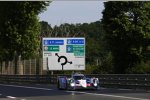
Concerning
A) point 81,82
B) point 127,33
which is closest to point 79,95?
point 81,82

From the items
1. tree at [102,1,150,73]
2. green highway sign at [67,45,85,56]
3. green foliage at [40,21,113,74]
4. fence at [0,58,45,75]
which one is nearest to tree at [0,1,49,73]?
fence at [0,58,45,75]

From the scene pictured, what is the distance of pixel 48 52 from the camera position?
174 feet

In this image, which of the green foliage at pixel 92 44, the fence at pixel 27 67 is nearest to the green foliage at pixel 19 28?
the fence at pixel 27 67

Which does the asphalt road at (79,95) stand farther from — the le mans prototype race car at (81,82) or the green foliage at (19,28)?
the green foliage at (19,28)

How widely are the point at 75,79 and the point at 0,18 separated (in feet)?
101

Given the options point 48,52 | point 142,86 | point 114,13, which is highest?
point 114,13

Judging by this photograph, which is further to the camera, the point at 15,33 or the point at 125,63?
the point at 15,33

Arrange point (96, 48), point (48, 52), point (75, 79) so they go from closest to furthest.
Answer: point (75, 79) < point (48, 52) < point (96, 48)

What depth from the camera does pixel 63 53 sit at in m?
53.5

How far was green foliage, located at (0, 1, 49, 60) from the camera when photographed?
61031mm

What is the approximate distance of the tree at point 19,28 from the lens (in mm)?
61031

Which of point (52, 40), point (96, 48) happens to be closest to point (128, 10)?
point (52, 40)

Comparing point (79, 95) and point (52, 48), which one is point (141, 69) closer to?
point (52, 48)

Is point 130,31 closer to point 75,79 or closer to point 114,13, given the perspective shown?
point 114,13
